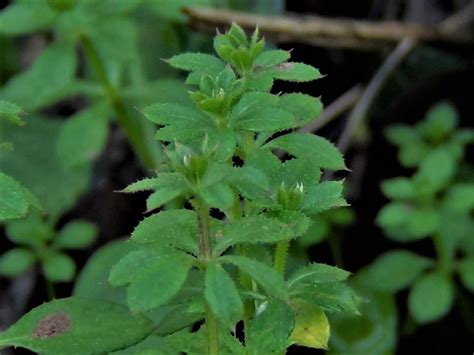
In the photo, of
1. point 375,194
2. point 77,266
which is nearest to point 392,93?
point 375,194

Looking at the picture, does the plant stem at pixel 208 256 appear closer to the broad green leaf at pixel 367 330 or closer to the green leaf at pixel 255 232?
the green leaf at pixel 255 232

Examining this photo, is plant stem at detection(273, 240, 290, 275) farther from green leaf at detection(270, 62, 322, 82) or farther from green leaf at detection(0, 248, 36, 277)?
green leaf at detection(0, 248, 36, 277)

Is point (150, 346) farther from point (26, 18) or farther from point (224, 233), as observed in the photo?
point (26, 18)

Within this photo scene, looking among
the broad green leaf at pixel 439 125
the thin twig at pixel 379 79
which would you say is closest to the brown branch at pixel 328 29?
Result: the thin twig at pixel 379 79

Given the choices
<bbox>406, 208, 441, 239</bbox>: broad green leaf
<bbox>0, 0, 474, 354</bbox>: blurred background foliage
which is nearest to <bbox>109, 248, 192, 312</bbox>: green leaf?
<bbox>0, 0, 474, 354</bbox>: blurred background foliage

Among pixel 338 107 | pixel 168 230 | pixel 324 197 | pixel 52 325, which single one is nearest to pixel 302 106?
pixel 324 197

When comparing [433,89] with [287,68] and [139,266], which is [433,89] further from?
[139,266]

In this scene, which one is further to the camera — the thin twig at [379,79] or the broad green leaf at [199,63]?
the thin twig at [379,79]
